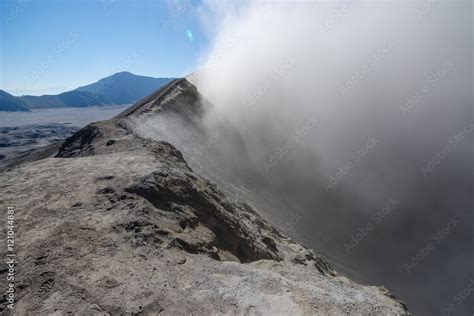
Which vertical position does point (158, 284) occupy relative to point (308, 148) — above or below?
Answer: below

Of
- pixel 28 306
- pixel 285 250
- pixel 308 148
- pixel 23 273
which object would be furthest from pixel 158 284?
pixel 308 148

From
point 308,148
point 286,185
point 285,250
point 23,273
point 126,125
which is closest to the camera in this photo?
point 23,273

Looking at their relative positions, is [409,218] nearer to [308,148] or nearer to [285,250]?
[308,148]

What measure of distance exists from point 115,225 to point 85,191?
202 cm

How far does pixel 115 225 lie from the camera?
7773 mm

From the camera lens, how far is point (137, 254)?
6.95 metres

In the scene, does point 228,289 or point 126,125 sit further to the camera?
point 126,125

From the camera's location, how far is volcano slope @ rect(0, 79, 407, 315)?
18.8 ft

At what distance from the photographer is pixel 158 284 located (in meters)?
6.14

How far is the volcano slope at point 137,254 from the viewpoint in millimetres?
5727

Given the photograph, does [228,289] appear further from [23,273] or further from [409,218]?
[409,218]

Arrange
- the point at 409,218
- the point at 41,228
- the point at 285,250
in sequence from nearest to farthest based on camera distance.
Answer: the point at 41,228, the point at 285,250, the point at 409,218

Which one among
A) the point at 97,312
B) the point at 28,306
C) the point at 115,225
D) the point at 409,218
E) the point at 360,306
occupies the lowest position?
the point at 28,306

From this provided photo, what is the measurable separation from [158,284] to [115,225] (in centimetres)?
225
